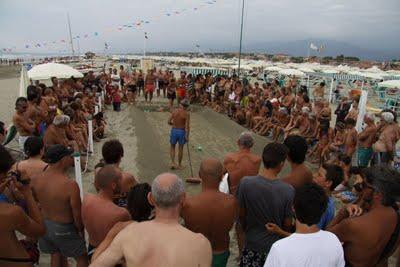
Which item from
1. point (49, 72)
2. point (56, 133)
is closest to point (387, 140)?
point (56, 133)

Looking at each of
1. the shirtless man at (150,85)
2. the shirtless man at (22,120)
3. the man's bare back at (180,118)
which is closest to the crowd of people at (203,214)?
the shirtless man at (22,120)

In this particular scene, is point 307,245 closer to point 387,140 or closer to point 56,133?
point 56,133

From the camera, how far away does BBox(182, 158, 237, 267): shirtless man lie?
299cm

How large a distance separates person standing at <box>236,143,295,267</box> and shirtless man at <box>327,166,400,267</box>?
52cm

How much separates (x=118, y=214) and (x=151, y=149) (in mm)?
6818

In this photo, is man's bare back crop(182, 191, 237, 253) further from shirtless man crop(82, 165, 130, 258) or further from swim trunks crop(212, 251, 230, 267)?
shirtless man crop(82, 165, 130, 258)

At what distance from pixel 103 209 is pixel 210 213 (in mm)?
908

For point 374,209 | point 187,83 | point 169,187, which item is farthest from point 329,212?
point 187,83

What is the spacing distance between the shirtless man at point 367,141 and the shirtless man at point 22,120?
679 centimetres

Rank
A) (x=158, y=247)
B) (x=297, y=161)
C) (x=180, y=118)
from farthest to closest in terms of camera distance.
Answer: (x=180, y=118) < (x=297, y=161) < (x=158, y=247)

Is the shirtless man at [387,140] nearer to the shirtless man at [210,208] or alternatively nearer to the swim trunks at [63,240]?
the shirtless man at [210,208]

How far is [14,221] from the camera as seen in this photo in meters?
2.41

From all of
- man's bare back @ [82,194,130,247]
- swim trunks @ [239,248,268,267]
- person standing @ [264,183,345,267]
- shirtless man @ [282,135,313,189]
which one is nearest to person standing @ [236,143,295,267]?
swim trunks @ [239,248,268,267]

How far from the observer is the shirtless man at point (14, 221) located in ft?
7.84
